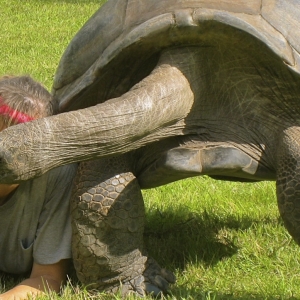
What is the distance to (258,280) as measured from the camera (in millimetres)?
3170

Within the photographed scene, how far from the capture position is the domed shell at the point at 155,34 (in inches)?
111

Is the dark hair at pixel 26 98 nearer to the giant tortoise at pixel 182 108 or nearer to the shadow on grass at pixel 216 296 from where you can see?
the giant tortoise at pixel 182 108

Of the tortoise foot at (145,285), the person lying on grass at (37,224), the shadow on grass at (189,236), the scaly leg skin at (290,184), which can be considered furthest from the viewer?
the shadow on grass at (189,236)

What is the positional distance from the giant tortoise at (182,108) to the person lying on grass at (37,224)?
21 cm

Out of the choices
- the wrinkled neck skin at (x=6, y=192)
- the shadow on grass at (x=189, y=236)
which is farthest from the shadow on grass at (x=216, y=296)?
the wrinkled neck skin at (x=6, y=192)

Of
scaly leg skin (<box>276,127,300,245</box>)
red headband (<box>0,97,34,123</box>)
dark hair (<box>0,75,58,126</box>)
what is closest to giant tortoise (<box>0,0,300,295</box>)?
scaly leg skin (<box>276,127,300,245</box>)

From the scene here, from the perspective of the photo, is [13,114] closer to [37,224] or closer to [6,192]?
[6,192]

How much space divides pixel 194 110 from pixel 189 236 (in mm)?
918

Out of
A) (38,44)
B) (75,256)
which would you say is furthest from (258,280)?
(38,44)

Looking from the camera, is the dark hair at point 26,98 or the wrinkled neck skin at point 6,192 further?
the wrinkled neck skin at point 6,192

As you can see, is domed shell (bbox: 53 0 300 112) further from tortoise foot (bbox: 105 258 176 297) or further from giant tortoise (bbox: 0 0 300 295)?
tortoise foot (bbox: 105 258 176 297)

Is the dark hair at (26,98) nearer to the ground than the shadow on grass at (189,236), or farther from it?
farther from it

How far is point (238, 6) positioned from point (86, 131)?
3.10 ft

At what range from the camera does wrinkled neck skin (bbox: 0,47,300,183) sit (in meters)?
2.46
